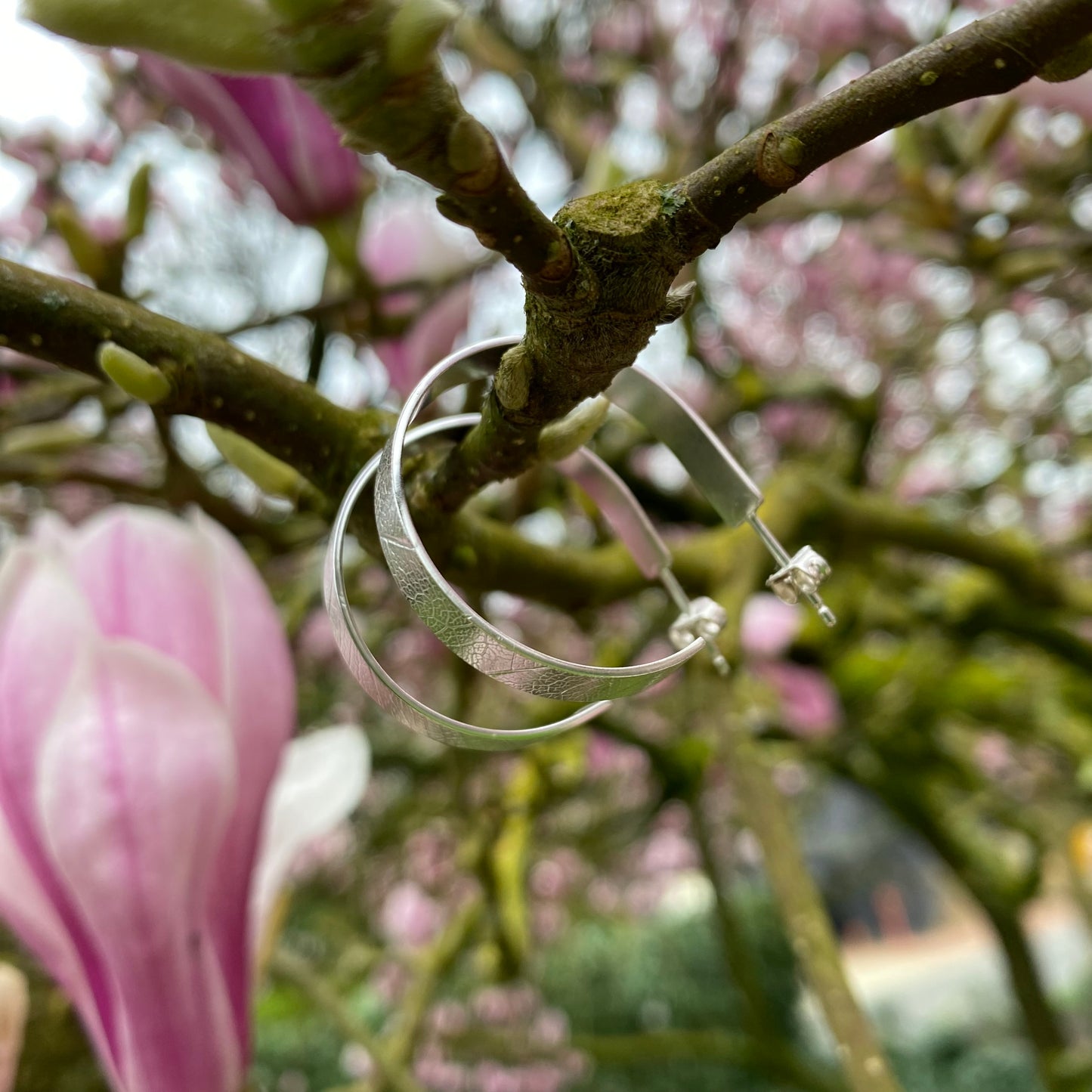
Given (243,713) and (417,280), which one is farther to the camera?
(417,280)

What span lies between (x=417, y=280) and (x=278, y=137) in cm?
10

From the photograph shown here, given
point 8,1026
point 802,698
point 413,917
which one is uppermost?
point 802,698

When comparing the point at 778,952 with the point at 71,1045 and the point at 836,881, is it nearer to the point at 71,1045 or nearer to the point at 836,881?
the point at 836,881

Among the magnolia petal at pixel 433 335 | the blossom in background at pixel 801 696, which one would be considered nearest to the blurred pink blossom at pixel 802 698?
the blossom in background at pixel 801 696

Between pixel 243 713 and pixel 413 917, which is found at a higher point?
pixel 413 917

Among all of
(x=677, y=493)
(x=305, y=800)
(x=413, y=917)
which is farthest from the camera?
(x=413, y=917)

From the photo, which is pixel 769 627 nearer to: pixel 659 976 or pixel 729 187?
pixel 729 187

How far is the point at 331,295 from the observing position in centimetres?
55

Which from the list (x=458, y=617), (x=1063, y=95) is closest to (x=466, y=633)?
(x=458, y=617)

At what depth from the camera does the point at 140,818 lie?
274 mm

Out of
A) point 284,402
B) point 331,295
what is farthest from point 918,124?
point 284,402

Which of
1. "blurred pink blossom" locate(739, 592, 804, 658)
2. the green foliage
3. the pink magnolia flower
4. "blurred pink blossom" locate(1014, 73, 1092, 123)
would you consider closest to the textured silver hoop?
the pink magnolia flower

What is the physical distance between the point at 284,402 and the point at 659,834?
2366 mm

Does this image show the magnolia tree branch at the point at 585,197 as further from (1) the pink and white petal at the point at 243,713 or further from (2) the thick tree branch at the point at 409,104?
(1) the pink and white petal at the point at 243,713
